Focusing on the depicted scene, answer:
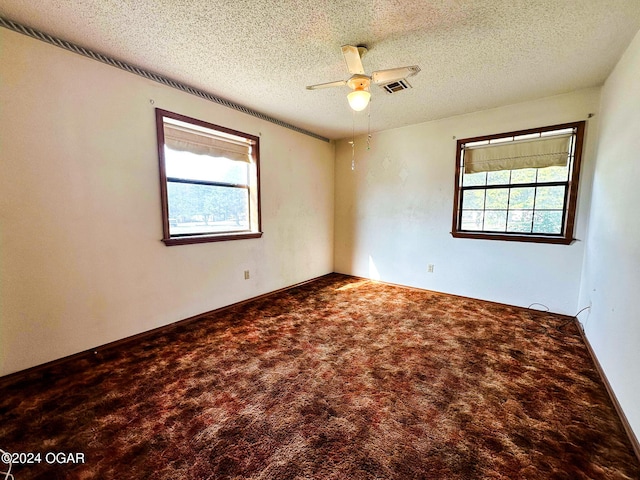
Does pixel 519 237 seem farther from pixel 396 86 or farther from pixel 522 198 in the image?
pixel 396 86

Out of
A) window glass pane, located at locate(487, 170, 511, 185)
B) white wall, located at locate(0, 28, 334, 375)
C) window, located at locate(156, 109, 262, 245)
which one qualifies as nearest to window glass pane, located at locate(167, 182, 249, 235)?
window, located at locate(156, 109, 262, 245)

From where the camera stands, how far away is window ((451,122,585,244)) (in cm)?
307

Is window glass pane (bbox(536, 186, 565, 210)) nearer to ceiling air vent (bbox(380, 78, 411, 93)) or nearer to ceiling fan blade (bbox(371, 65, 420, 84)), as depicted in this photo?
ceiling air vent (bbox(380, 78, 411, 93))

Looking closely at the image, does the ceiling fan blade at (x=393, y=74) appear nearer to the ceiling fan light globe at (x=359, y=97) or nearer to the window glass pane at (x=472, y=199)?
the ceiling fan light globe at (x=359, y=97)

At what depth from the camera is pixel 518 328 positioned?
2875mm

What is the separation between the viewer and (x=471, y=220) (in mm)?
3777

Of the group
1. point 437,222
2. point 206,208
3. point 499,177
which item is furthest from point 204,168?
point 499,177

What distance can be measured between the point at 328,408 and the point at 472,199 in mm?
3362

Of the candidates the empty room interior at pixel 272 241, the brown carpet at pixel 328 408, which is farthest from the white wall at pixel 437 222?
the brown carpet at pixel 328 408

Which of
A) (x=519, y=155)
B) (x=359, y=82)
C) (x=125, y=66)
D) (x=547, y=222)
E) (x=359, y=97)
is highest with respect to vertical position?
(x=125, y=66)

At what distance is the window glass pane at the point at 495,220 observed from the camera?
353 cm

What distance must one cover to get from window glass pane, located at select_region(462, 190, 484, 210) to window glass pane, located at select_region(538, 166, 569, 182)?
2.11 feet

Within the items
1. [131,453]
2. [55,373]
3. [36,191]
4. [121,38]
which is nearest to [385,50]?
[121,38]

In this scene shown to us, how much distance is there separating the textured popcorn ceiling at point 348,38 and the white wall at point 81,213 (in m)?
0.30
